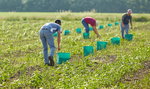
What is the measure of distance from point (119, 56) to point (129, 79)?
305 centimetres

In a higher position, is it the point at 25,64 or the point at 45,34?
the point at 45,34

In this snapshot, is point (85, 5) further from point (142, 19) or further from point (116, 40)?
point (116, 40)

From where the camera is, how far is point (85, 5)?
85625mm

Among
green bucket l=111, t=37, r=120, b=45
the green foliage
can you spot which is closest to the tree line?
the green foliage

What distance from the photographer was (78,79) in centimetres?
789

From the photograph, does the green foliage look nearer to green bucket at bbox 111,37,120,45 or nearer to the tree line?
green bucket at bbox 111,37,120,45

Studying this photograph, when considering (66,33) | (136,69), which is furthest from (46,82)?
(66,33)

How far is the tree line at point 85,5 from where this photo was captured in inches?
3246

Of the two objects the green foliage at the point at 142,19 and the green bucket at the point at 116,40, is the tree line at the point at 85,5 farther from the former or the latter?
→ the green bucket at the point at 116,40

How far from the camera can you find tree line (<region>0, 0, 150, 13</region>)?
82.4 metres

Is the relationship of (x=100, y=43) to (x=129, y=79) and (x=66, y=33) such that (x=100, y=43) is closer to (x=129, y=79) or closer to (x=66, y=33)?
(x=129, y=79)

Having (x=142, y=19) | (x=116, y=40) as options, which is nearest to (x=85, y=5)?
(x=142, y=19)

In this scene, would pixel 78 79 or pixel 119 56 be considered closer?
pixel 78 79

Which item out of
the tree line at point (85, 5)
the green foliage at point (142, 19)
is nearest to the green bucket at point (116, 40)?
the green foliage at point (142, 19)
